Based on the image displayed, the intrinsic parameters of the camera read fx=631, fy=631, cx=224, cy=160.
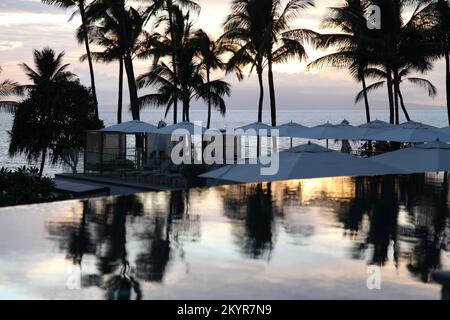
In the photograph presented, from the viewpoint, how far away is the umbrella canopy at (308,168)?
39.0ft

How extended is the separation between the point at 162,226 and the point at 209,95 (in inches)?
1308

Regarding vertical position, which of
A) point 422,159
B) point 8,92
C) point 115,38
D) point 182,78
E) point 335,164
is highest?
point 115,38

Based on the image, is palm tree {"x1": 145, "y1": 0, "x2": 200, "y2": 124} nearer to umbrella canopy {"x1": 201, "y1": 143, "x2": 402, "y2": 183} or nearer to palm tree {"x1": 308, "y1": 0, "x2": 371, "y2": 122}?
palm tree {"x1": 308, "y1": 0, "x2": 371, "y2": 122}

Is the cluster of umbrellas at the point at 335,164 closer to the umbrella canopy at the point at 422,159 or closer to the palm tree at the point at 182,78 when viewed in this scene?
the umbrella canopy at the point at 422,159

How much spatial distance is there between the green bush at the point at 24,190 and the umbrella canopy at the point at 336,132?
14444 millimetres

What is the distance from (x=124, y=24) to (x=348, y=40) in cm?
1224

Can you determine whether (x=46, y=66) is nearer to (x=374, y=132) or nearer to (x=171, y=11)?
(x=171, y=11)

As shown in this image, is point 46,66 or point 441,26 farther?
point 46,66

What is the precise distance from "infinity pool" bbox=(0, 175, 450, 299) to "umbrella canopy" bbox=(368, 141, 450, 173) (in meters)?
3.23

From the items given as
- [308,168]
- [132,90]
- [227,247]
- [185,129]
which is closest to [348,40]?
[132,90]

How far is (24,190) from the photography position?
49.1 ft

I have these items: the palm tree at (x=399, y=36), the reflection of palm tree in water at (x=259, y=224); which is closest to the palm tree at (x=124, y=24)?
the palm tree at (x=399, y=36)

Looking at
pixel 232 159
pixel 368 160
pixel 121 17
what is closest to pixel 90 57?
pixel 121 17

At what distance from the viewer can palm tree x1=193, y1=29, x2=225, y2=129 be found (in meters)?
40.0
